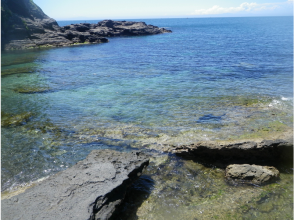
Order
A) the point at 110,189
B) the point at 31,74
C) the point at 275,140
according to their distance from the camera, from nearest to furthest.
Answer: the point at 110,189 → the point at 275,140 → the point at 31,74

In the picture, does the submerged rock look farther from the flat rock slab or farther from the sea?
the flat rock slab

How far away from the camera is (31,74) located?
26.0 m

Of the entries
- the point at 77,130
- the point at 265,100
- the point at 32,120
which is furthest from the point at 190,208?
the point at 265,100

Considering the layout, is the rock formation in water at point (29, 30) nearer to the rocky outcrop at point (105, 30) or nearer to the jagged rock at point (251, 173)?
the rocky outcrop at point (105, 30)

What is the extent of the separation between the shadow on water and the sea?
33 millimetres

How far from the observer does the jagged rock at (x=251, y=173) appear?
7.63 metres

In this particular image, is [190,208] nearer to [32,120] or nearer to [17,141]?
[17,141]

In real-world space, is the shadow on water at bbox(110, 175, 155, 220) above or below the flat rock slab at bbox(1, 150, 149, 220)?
below

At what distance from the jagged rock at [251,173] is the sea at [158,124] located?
0.27m

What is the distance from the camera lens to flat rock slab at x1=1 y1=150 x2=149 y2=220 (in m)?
5.30

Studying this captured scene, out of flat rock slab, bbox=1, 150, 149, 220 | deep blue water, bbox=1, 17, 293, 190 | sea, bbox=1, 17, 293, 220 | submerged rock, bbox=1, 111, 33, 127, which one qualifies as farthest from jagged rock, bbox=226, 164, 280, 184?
submerged rock, bbox=1, 111, 33, 127

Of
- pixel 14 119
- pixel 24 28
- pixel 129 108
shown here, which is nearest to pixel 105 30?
pixel 24 28

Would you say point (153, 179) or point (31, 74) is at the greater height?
point (153, 179)

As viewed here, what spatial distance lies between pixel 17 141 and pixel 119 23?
97964 mm
